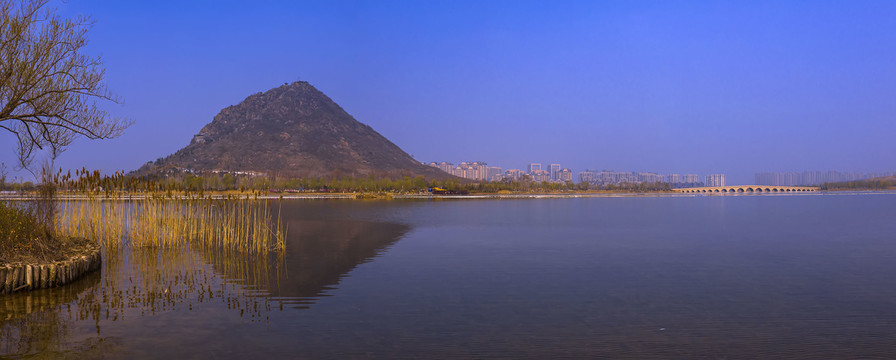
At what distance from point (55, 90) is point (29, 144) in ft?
7.79

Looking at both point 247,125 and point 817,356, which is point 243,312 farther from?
point 247,125

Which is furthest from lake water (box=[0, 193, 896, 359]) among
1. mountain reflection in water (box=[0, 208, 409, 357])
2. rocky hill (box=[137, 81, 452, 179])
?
rocky hill (box=[137, 81, 452, 179])

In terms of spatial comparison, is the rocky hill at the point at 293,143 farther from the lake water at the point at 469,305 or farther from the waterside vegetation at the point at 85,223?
the lake water at the point at 469,305

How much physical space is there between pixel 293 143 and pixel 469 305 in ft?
476

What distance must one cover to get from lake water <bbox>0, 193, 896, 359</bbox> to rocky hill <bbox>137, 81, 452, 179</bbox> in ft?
384

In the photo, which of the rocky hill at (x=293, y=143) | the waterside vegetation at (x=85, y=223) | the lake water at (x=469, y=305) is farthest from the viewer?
the rocky hill at (x=293, y=143)

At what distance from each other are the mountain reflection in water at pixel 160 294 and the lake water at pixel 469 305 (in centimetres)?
4

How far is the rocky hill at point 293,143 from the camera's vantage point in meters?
133

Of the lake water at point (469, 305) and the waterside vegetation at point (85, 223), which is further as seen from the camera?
the waterside vegetation at point (85, 223)

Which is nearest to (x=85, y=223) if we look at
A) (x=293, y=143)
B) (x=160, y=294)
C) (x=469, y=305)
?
(x=160, y=294)

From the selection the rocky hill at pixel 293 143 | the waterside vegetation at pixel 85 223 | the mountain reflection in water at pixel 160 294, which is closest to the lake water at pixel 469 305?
the mountain reflection in water at pixel 160 294

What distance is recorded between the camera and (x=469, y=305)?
902cm

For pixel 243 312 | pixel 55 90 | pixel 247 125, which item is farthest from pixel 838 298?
pixel 247 125

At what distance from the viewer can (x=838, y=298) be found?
9.58m
